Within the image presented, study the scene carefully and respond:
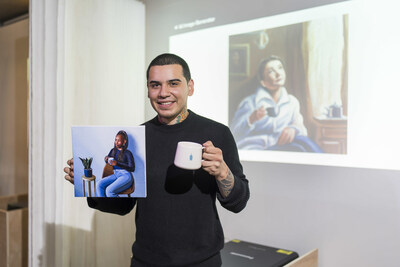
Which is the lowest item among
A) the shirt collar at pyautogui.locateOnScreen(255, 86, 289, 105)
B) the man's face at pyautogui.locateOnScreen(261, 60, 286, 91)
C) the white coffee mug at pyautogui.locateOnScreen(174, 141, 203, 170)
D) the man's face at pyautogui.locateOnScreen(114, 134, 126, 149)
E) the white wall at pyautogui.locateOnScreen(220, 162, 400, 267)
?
the white wall at pyautogui.locateOnScreen(220, 162, 400, 267)

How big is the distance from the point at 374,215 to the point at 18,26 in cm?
312

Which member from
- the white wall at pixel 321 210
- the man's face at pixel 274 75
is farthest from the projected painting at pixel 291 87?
the white wall at pixel 321 210

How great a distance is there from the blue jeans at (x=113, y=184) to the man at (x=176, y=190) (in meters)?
0.09

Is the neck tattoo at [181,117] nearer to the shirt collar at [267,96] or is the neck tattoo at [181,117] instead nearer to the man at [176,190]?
the man at [176,190]

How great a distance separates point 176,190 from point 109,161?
221mm

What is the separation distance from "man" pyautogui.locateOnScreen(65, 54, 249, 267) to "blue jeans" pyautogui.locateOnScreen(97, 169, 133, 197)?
85 millimetres

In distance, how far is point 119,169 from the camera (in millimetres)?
1043

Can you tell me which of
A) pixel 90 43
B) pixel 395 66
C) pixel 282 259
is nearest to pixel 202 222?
pixel 282 259

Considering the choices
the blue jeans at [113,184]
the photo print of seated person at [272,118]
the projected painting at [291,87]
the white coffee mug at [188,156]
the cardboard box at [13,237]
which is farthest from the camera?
the cardboard box at [13,237]

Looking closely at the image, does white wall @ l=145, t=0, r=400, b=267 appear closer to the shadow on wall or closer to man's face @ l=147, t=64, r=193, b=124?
the shadow on wall

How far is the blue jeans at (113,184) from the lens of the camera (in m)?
1.04

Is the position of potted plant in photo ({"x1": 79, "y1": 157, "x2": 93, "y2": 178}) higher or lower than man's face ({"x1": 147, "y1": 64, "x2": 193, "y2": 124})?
lower

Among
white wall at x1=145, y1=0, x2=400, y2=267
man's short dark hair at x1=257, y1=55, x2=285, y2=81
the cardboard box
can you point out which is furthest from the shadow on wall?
man's short dark hair at x1=257, y1=55, x2=285, y2=81

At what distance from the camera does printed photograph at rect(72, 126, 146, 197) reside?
1.02 m
